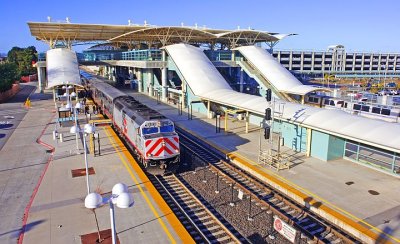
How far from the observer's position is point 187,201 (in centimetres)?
1594

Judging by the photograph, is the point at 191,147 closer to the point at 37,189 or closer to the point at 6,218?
the point at 37,189

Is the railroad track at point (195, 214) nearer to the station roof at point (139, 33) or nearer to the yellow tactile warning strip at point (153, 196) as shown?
the yellow tactile warning strip at point (153, 196)

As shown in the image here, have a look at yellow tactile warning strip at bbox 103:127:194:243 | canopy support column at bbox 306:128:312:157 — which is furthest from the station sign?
canopy support column at bbox 306:128:312:157

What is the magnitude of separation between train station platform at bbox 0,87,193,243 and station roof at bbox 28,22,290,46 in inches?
1432

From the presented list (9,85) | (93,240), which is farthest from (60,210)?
(9,85)

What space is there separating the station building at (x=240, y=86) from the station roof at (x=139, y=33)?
7.0 inches

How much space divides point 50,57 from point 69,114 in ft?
94.2

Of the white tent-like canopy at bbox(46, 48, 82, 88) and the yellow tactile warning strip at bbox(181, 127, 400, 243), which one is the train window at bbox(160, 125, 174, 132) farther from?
the white tent-like canopy at bbox(46, 48, 82, 88)

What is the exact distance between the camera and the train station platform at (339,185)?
1365 centimetres

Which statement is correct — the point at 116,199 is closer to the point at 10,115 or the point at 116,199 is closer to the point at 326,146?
the point at 326,146

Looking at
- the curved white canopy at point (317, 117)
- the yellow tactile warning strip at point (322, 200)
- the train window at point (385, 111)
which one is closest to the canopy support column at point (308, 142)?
the curved white canopy at point (317, 117)

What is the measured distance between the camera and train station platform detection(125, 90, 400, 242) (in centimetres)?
1365

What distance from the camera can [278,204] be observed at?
15.4 meters

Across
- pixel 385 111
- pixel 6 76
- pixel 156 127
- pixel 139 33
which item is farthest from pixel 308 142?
pixel 6 76
